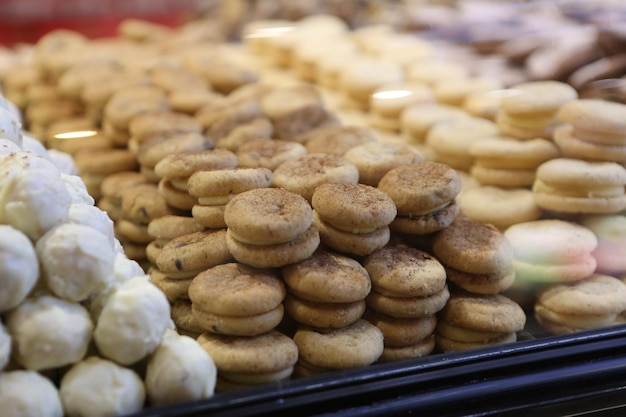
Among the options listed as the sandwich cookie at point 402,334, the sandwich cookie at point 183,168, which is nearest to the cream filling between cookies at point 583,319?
the sandwich cookie at point 402,334

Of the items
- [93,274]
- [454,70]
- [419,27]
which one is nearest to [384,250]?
[93,274]

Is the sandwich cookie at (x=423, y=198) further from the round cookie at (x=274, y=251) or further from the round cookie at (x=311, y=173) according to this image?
the round cookie at (x=274, y=251)

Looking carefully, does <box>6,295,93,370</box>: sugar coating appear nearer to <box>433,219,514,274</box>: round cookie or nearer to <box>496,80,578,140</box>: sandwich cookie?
<box>433,219,514,274</box>: round cookie

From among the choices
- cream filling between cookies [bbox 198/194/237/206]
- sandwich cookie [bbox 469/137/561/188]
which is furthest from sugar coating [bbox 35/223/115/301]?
sandwich cookie [bbox 469/137/561/188]

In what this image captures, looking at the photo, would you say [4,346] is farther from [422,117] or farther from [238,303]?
[422,117]

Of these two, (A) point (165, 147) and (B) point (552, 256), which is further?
(A) point (165, 147)

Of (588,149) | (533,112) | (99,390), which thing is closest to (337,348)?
(99,390)
